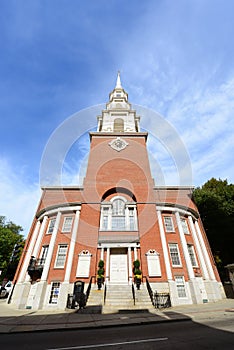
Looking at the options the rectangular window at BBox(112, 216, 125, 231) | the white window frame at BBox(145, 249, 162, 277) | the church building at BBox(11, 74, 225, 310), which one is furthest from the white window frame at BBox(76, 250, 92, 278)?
the white window frame at BBox(145, 249, 162, 277)

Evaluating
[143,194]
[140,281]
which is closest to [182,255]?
[140,281]

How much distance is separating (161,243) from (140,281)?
3738mm

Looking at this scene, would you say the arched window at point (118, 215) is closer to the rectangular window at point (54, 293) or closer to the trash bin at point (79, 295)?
the trash bin at point (79, 295)

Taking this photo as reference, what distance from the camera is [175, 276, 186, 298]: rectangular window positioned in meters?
15.4

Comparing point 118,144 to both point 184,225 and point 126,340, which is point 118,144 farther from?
point 126,340

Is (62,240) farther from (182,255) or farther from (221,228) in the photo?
(221,228)

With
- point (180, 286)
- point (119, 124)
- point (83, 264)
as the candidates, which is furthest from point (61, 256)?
point (119, 124)

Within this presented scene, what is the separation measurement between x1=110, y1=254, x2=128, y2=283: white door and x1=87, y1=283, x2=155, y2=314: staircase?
2.74 feet

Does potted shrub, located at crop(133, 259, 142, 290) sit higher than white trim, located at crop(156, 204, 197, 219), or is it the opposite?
white trim, located at crop(156, 204, 197, 219)

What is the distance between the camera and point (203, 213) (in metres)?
27.6

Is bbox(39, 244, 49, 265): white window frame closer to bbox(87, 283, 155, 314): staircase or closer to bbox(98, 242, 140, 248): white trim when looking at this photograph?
bbox(98, 242, 140, 248): white trim

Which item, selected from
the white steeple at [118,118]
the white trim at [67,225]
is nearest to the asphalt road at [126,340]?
the white trim at [67,225]

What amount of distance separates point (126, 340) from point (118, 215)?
13006mm

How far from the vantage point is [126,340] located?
20.4ft
